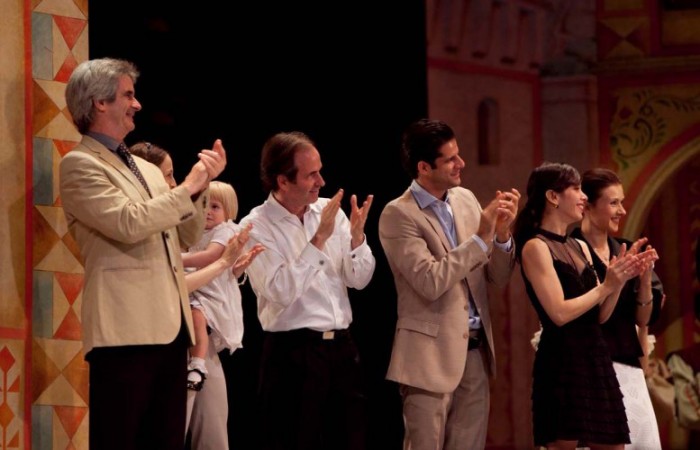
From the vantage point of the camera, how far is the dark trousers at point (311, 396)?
3.92 m

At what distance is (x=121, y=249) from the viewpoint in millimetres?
3334

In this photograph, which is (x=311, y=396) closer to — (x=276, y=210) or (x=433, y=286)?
(x=433, y=286)

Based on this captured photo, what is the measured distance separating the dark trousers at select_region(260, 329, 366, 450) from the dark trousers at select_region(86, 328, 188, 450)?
0.61 meters

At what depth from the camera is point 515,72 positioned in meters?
8.08

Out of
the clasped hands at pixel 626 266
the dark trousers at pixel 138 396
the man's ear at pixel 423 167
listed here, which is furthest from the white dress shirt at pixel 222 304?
the clasped hands at pixel 626 266

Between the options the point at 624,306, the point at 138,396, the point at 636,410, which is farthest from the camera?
the point at 624,306

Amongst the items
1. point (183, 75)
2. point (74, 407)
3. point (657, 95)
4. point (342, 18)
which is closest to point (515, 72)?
point (657, 95)

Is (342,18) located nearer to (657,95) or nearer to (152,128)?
(152,128)

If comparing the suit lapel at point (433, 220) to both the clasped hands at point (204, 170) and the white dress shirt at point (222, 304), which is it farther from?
the clasped hands at point (204, 170)

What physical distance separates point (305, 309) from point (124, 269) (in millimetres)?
848

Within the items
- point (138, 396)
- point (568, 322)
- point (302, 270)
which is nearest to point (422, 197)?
point (302, 270)

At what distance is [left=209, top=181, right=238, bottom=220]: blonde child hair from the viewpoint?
4.38 metres

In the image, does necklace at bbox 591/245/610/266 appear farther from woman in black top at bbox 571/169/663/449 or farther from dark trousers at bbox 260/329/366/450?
dark trousers at bbox 260/329/366/450

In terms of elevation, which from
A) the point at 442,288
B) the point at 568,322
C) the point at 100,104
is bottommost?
the point at 568,322
